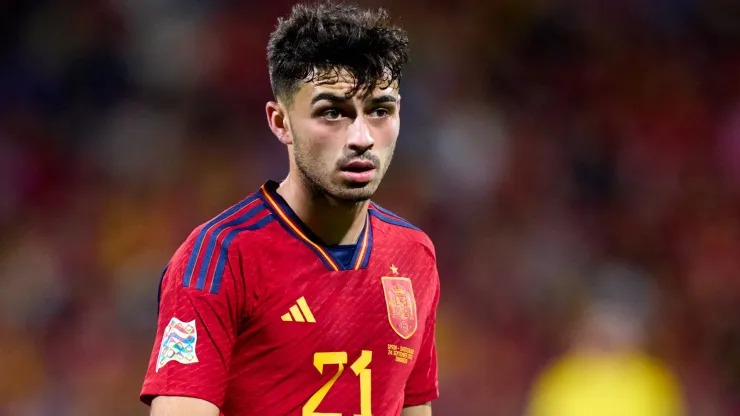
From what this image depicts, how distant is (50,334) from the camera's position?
5.45 m

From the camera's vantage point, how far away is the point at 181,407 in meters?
2.25

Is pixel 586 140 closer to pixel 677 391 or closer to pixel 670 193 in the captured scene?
pixel 670 193

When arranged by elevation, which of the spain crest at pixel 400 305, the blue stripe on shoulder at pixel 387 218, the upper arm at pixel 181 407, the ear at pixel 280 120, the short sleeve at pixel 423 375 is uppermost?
the ear at pixel 280 120

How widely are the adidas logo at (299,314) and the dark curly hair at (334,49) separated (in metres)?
0.55

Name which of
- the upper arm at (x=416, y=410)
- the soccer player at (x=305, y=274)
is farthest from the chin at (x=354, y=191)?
the upper arm at (x=416, y=410)

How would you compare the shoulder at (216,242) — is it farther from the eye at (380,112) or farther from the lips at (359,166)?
the eye at (380,112)

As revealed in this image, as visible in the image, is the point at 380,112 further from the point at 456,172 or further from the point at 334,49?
the point at 456,172

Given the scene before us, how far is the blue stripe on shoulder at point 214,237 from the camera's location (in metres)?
2.32

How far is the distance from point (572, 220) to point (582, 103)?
2.77 feet

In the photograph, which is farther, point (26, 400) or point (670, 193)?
point (670, 193)

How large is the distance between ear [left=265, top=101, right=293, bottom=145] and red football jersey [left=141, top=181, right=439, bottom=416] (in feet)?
0.49

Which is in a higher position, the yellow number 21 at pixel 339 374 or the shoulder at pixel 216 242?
the shoulder at pixel 216 242

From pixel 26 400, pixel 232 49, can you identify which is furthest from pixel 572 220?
pixel 26 400

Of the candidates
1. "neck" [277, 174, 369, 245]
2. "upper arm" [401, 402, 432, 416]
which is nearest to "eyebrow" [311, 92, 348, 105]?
"neck" [277, 174, 369, 245]
